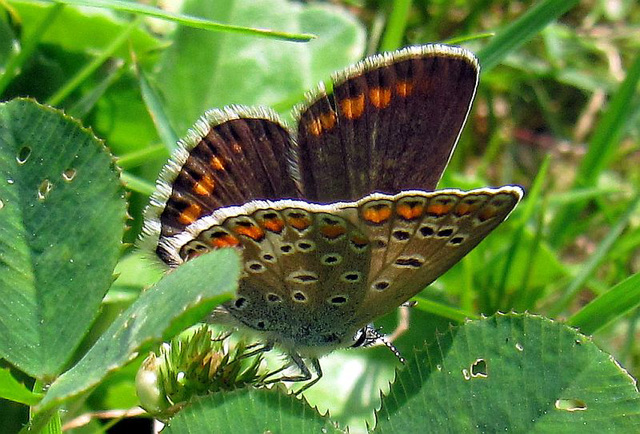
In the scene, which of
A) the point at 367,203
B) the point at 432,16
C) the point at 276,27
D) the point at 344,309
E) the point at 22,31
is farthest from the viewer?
the point at 432,16

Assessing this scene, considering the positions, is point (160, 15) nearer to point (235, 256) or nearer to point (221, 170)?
point (221, 170)

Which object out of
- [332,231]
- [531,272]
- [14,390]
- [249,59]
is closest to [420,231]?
[332,231]

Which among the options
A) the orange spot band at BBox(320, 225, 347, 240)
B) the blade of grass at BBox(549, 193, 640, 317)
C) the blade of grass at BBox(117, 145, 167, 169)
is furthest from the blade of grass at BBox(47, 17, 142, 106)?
the blade of grass at BBox(549, 193, 640, 317)

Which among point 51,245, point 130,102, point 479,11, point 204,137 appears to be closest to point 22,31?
point 130,102

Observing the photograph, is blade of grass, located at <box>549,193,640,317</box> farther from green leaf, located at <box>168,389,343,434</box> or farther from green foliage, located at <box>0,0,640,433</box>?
green leaf, located at <box>168,389,343,434</box>

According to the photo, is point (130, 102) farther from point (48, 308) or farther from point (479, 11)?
point (479, 11)

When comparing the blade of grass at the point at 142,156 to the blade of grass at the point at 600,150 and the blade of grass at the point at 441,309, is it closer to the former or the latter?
the blade of grass at the point at 441,309
